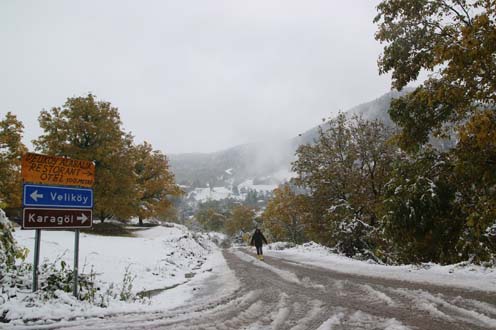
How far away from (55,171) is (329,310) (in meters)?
6.37

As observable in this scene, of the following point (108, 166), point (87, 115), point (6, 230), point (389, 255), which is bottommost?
point (389, 255)

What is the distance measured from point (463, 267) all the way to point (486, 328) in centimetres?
589

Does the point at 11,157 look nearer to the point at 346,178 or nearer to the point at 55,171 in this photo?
the point at 55,171

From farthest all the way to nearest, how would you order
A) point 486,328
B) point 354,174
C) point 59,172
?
1. point 354,174
2. point 59,172
3. point 486,328

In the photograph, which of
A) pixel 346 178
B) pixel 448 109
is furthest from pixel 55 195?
pixel 346 178

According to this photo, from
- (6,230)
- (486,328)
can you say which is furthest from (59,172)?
(486,328)

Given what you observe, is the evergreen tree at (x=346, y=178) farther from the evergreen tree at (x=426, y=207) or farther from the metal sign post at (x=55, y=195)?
the metal sign post at (x=55, y=195)

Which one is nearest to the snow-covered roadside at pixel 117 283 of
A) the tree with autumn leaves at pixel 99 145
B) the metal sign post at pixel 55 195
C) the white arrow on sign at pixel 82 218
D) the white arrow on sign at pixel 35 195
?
the metal sign post at pixel 55 195

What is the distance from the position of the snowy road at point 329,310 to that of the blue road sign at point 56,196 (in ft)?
8.59

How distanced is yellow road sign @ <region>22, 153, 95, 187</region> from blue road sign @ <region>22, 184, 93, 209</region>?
0.42 feet

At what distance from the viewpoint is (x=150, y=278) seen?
11.2 metres

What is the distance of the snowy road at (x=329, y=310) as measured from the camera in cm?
505

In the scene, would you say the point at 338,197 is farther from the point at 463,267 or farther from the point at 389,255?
the point at 463,267

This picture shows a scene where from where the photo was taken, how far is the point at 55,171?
7012mm
